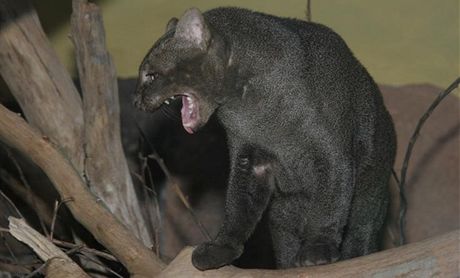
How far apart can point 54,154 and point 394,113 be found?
323 centimetres

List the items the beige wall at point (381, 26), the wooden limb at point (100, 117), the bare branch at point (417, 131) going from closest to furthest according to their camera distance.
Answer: the bare branch at point (417, 131) → the wooden limb at point (100, 117) → the beige wall at point (381, 26)

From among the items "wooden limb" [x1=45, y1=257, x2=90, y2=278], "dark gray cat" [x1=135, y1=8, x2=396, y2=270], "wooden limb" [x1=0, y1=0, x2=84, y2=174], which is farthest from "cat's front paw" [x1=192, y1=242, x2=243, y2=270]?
"wooden limb" [x1=0, y1=0, x2=84, y2=174]

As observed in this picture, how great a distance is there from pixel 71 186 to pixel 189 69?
897 millimetres

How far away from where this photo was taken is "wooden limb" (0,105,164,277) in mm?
4785

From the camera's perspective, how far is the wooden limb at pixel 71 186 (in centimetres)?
479

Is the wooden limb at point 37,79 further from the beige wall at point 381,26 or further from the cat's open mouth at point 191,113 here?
the cat's open mouth at point 191,113

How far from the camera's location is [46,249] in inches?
184

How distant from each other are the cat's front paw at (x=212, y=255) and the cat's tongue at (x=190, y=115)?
567 mm

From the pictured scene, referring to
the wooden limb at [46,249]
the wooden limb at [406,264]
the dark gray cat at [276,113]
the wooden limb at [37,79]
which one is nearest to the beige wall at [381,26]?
the wooden limb at [37,79]

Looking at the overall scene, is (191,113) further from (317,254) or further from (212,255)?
(317,254)

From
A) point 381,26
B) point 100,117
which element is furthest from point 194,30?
point 381,26

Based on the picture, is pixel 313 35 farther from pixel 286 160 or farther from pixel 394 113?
pixel 394 113

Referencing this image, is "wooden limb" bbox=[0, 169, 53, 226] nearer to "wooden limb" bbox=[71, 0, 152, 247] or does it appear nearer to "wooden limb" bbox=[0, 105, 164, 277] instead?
"wooden limb" bbox=[71, 0, 152, 247]

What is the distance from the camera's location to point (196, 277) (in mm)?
4492
